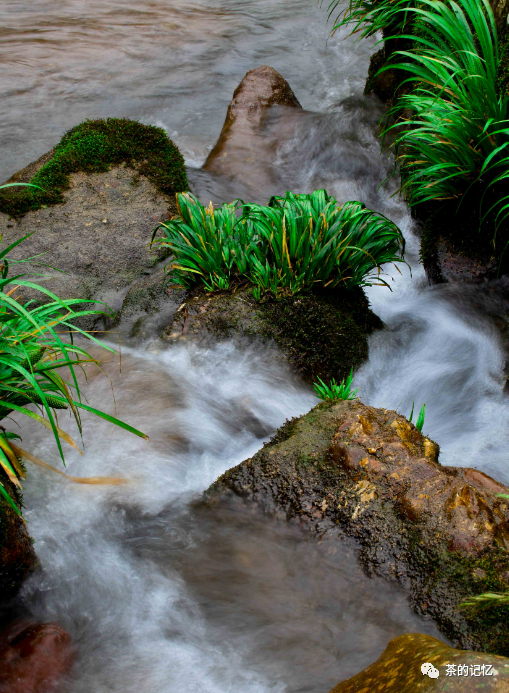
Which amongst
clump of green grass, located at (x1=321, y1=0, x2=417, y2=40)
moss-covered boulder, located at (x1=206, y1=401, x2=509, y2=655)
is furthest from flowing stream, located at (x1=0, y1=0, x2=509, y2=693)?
clump of green grass, located at (x1=321, y1=0, x2=417, y2=40)

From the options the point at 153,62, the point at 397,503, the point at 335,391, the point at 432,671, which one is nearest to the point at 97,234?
the point at 335,391

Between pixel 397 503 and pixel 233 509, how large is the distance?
874 mm

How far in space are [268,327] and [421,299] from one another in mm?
1702

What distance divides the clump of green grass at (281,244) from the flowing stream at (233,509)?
629 millimetres

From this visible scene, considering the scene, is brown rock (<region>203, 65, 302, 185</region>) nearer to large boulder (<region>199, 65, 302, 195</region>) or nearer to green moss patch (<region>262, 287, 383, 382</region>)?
large boulder (<region>199, 65, 302, 195</region>)

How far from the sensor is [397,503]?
8.53ft

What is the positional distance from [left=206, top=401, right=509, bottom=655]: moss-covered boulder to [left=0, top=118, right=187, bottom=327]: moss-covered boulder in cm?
238

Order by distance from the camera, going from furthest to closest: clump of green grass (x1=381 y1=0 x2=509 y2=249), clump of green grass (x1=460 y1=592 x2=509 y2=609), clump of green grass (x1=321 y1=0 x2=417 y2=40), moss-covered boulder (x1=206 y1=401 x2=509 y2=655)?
clump of green grass (x1=321 y1=0 x2=417 y2=40) < clump of green grass (x1=381 y1=0 x2=509 y2=249) < moss-covered boulder (x1=206 y1=401 x2=509 y2=655) < clump of green grass (x1=460 y1=592 x2=509 y2=609)

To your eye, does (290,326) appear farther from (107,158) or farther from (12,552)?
(107,158)

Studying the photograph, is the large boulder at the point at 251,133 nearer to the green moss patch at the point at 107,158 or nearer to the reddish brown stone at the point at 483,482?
the green moss patch at the point at 107,158

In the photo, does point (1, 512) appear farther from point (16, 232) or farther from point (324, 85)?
point (324, 85)

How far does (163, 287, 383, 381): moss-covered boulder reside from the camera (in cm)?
412

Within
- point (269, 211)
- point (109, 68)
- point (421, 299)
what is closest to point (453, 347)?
point (421, 299)

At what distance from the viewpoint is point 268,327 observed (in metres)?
4.14
